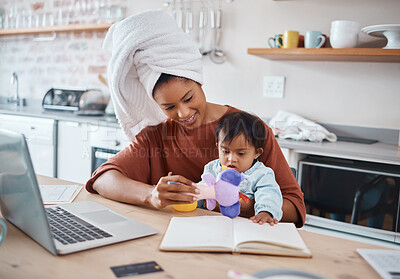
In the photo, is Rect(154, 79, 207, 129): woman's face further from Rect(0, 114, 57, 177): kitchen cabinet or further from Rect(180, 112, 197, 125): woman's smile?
Rect(0, 114, 57, 177): kitchen cabinet

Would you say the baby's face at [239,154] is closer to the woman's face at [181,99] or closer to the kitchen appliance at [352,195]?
the woman's face at [181,99]

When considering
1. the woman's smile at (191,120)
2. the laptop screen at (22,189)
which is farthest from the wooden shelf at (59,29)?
the laptop screen at (22,189)

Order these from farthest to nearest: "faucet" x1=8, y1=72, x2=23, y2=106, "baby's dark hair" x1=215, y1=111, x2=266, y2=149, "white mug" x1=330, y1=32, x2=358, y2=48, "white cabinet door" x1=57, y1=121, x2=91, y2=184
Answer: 1. "faucet" x1=8, y1=72, x2=23, y2=106
2. "white cabinet door" x1=57, y1=121, x2=91, y2=184
3. "white mug" x1=330, y1=32, x2=358, y2=48
4. "baby's dark hair" x1=215, y1=111, x2=266, y2=149

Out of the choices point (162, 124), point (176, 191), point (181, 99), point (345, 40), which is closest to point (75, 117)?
point (162, 124)

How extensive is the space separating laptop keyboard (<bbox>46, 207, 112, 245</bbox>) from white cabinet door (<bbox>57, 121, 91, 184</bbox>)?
208cm

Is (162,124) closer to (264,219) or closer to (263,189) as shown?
(263,189)

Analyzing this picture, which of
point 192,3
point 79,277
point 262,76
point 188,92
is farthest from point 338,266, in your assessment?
point 192,3

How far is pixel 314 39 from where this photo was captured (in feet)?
8.02

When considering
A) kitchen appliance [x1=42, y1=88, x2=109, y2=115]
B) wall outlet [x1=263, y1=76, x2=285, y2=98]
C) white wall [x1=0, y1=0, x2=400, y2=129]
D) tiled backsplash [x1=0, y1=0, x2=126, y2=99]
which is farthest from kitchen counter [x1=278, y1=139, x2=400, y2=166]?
tiled backsplash [x1=0, y1=0, x2=126, y2=99]

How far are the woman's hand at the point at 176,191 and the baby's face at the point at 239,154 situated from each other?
0.94 feet

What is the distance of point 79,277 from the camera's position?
755 mm

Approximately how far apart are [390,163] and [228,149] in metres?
1.10

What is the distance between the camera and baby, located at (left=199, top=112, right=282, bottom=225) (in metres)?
1.25

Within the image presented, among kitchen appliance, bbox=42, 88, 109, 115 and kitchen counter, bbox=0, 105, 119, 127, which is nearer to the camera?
kitchen counter, bbox=0, 105, 119, 127
